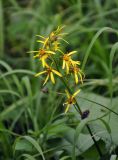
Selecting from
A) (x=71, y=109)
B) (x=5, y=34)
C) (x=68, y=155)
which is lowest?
(x=68, y=155)

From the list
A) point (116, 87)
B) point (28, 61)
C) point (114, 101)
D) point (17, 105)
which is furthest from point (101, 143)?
point (28, 61)

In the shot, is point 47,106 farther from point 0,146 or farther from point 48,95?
point 0,146

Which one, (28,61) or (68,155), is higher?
(28,61)

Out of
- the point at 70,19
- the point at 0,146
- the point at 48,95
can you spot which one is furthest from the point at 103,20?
the point at 0,146

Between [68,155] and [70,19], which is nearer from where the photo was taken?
[68,155]

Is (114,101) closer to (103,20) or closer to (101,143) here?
(101,143)

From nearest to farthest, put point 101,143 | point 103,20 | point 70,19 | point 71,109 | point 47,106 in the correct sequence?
point 101,143 < point 71,109 < point 47,106 < point 103,20 < point 70,19

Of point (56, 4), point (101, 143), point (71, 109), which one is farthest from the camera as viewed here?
point (56, 4)
